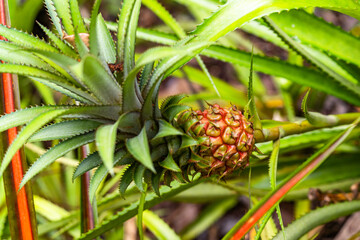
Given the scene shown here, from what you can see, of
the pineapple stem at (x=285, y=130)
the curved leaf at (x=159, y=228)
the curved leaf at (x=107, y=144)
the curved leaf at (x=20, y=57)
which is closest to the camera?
the curved leaf at (x=107, y=144)

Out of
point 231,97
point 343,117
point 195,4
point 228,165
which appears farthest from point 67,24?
point 231,97

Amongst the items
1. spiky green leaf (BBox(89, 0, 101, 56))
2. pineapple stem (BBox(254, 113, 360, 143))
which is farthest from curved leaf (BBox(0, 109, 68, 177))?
pineapple stem (BBox(254, 113, 360, 143))

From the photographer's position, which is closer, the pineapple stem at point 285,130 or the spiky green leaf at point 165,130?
the spiky green leaf at point 165,130

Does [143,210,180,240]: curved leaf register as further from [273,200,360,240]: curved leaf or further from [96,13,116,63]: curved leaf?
[96,13,116,63]: curved leaf

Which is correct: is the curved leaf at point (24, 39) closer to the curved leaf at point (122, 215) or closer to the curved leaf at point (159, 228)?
the curved leaf at point (122, 215)

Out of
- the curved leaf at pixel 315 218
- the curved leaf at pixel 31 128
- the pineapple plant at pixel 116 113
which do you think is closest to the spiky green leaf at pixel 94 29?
the pineapple plant at pixel 116 113

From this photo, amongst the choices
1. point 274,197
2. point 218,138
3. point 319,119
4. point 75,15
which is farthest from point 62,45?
point 319,119

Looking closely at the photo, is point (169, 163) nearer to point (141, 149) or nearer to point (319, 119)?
point (141, 149)

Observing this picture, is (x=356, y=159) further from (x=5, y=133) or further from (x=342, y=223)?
(x=5, y=133)
